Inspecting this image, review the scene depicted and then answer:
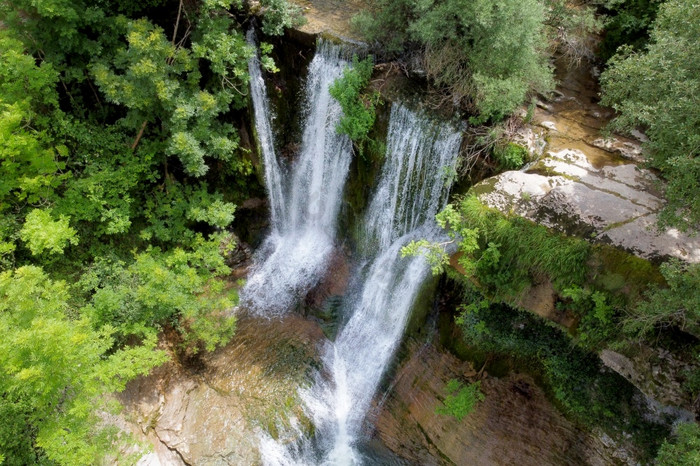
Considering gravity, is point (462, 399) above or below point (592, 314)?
below

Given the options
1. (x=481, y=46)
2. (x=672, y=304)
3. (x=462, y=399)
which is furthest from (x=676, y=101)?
(x=462, y=399)

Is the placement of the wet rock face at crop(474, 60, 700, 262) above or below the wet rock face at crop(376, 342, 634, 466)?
above

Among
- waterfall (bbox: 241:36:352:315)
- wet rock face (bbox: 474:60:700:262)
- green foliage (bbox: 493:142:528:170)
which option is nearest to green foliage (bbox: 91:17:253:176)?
waterfall (bbox: 241:36:352:315)

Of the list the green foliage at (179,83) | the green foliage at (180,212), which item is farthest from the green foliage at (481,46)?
the green foliage at (180,212)

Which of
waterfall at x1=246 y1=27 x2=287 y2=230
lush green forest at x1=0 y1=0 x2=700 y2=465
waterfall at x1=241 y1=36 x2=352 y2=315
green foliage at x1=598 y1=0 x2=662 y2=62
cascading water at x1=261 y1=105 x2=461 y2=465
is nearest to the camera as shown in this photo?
lush green forest at x1=0 y1=0 x2=700 y2=465

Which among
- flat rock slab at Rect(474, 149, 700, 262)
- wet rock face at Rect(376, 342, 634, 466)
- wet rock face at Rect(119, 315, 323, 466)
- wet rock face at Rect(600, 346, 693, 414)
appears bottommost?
wet rock face at Rect(119, 315, 323, 466)

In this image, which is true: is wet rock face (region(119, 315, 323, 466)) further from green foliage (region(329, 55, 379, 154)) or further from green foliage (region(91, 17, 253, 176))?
green foliage (region(329, 55, 379, 154))

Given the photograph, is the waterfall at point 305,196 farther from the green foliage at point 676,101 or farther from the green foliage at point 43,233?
the green foliage at point 676,101

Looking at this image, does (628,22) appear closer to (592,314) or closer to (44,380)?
(592,314)
